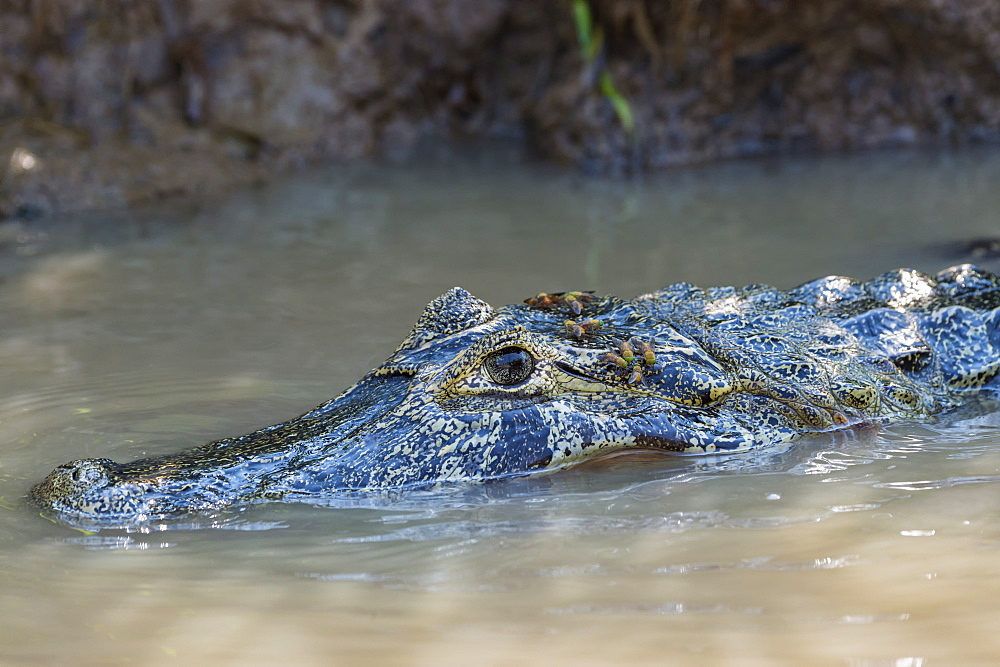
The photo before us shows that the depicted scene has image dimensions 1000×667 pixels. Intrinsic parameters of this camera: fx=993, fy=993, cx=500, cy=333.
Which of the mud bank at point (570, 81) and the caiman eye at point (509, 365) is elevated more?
the mud bank at point (570, 81)

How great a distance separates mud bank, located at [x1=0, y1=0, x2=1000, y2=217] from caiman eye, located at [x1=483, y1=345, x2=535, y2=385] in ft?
19.8

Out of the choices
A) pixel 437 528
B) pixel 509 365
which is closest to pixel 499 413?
pixel 509 365

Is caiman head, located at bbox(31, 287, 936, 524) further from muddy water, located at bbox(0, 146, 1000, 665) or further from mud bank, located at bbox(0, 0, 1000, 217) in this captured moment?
mud bank, located at bbox(0, 0, 1000, 217)

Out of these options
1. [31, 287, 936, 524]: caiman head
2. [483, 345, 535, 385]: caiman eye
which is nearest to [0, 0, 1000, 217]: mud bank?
[31, 287, 936, 524]: caiman head

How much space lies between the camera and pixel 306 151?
1002cm

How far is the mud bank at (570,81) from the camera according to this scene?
915cm

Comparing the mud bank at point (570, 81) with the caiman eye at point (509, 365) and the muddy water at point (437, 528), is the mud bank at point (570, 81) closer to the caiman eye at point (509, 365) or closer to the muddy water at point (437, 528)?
the muddy water at point (437, 528)

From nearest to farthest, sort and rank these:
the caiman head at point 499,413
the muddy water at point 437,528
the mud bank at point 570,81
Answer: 1. the muddy water at point 437,528
2. the caiman head at point 499,413
3. the mud bank at point 570,81

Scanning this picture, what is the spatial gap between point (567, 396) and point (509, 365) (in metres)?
0.23

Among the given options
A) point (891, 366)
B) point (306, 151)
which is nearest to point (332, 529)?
point (891, 366)

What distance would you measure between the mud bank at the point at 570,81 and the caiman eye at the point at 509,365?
19.8 feet

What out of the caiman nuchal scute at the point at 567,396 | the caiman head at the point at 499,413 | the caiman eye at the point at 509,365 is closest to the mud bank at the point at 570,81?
the caiman nuchal scute at the point at 567,396

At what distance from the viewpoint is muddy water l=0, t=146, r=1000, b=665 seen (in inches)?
92.2

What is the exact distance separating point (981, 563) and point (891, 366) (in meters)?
1.27
